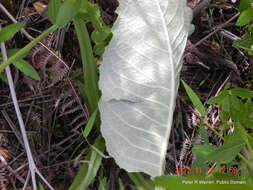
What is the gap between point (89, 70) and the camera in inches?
40.1

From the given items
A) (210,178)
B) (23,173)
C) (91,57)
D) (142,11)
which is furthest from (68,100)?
(210,178)

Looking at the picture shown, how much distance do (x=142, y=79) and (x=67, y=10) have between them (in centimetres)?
34

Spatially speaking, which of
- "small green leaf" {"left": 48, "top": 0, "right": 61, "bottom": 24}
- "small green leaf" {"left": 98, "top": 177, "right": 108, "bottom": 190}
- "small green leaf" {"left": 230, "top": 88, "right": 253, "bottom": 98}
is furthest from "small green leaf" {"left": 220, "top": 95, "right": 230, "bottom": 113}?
"small green leaf" {"left": 48, "top": 0, "right": 61, "bottom": 24}

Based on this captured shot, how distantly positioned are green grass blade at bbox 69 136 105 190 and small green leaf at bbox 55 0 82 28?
0.47m

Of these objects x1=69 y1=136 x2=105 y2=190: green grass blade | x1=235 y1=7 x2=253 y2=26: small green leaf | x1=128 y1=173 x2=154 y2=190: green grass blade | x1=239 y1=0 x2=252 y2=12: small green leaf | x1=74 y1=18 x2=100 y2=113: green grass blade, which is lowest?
x1=128 y1=173 x2=154 y2=190: green grass blade

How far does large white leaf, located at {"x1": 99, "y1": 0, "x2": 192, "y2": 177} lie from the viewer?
3.10ft

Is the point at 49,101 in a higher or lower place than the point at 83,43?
lower

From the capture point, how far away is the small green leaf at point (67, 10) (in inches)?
31.2

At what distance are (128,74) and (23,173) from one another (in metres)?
0.57

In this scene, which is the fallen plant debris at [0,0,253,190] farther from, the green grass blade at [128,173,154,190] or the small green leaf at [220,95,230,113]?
the small green leaf at [220,95,230,113]

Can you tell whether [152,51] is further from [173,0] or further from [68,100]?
[68,100]

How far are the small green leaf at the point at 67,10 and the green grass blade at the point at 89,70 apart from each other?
0.18 m

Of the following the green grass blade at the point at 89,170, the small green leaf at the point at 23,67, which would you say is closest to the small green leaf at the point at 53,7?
the small green leaf at the point at 23,67

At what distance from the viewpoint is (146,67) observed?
0.96 meters
